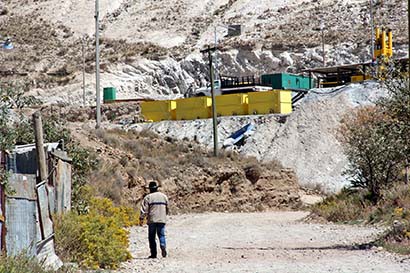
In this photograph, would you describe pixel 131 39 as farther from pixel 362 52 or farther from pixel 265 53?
pixel 362 52

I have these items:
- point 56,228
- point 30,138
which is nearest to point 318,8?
→ point 30,138

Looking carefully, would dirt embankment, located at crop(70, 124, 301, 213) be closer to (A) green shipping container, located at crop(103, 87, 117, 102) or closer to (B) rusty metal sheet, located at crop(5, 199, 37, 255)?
(B) rusty metal sheet, located at crop(5, 199, 37, 255)

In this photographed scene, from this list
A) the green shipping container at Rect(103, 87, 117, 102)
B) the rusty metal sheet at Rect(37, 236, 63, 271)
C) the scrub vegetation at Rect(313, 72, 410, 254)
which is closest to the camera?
the rusty metal sheet at Rect(37, 236, 63, 271)

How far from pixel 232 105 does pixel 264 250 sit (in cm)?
3934

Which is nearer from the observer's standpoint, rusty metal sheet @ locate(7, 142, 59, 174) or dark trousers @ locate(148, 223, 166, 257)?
rusty metal sheet @ locate(7, 142, 59, 174)

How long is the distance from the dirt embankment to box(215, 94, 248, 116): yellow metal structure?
48.3 ft

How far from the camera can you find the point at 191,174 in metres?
37.4

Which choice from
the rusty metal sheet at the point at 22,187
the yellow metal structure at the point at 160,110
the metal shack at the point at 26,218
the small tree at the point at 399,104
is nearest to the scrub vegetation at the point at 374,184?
the small tree at the point at 399,104

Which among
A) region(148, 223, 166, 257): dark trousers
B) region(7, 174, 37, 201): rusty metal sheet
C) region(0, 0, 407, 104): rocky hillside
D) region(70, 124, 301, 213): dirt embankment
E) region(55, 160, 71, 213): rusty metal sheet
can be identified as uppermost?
region(0, 0, 407, 104): rocky hillside

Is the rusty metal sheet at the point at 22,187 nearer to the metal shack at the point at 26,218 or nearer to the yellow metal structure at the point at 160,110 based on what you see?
the metal shack at the point at 26,218

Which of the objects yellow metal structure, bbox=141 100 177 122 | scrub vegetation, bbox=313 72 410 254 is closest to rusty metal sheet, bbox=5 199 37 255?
scrub vegetation, bbox=313 72 410 254

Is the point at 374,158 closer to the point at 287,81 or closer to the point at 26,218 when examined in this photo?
the point at 26,218

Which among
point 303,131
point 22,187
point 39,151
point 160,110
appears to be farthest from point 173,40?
point 22,187

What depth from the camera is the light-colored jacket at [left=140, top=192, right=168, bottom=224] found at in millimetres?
15820
